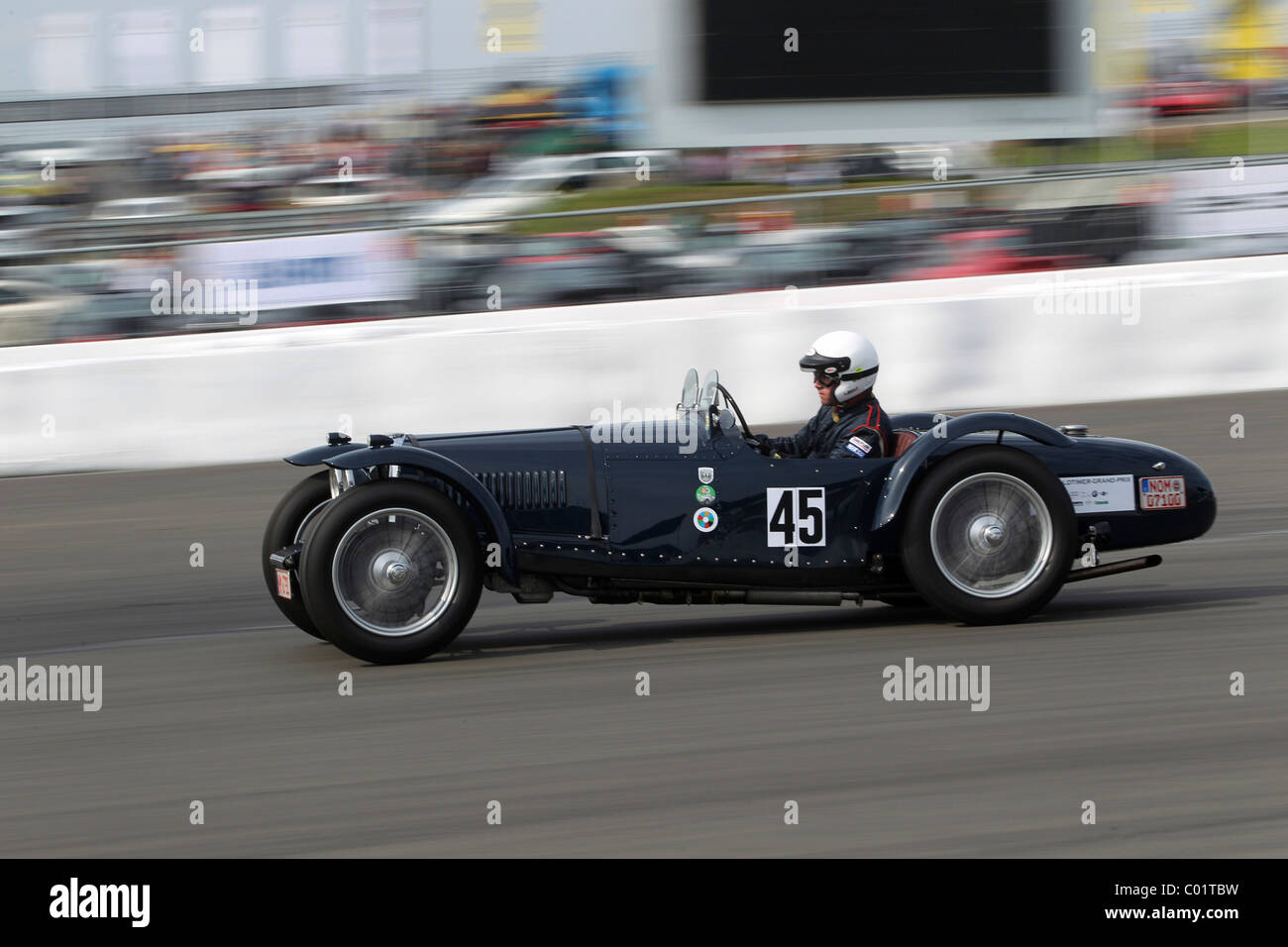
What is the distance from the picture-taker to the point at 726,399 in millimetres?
6418

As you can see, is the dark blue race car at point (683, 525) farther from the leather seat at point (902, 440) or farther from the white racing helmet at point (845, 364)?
the white racing helmet at point (845, 364)

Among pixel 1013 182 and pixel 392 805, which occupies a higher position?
pixel 1013 182

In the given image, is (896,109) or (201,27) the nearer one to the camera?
(896,109)

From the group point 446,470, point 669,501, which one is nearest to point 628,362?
point 669,501

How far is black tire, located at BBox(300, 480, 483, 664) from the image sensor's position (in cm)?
578

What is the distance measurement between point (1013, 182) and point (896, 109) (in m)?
3.20

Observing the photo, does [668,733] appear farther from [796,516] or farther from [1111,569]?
[1111,569]

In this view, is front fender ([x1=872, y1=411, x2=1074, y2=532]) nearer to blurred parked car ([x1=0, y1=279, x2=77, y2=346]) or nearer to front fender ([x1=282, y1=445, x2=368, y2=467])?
front fender ([x1=282, y1=445, x2=368, y2=467])

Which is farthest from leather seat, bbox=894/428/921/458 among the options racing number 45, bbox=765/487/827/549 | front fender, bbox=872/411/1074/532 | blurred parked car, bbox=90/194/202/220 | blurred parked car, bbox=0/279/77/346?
blurred parked car, bbox=90/194/202/220

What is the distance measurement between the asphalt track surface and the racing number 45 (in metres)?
0.43
